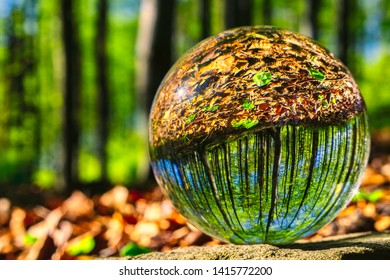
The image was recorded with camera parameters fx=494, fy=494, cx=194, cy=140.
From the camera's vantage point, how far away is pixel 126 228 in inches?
164

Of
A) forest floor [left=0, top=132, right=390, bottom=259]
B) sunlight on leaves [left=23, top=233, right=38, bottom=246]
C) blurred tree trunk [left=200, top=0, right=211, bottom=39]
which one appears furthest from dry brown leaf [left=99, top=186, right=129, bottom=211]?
blurred tree trunk [left=200, top=0, right=211, bottom=39]

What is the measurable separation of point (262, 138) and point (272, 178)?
211mm

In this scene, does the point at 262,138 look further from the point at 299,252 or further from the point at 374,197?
the point at 374,197

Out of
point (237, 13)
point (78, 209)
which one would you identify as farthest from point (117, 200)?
point (237, 13)

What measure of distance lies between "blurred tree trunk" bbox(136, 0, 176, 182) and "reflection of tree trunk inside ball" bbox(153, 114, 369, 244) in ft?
13.2

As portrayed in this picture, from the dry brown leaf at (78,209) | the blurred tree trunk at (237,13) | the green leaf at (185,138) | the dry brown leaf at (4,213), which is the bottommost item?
the dry brown leaf at (4,213)

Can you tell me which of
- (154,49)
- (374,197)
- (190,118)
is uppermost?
(154,49)

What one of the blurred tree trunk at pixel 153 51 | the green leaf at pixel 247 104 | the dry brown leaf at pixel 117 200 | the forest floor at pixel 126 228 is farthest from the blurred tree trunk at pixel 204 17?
the green leaf at pixel 247 104

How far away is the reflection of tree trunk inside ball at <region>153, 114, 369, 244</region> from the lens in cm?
248

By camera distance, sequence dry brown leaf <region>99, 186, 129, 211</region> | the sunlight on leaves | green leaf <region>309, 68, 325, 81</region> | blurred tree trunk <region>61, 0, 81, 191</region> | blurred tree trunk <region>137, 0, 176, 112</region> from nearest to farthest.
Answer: green leaf <region>309, 68, 325, 81</region> < the sunlight on leaves < dry brown leaf <region>99, 186, 129, 211</region> < blurred tree trunk <region>137, 0, 176, 112</region> < blurred tree trunk <region>61, 0, 81, 191</region>

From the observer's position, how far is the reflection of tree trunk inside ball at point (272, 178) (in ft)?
8.14

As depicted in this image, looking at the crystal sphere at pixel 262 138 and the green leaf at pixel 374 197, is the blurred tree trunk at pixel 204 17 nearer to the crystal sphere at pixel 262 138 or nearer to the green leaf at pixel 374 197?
the green leaf at pixel 374 197

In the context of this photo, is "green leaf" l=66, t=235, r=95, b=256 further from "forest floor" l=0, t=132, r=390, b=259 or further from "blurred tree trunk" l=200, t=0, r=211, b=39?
"blurred tree trunk" l=200, t=0, r=211, b=39

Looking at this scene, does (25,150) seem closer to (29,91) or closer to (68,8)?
(29,91)
